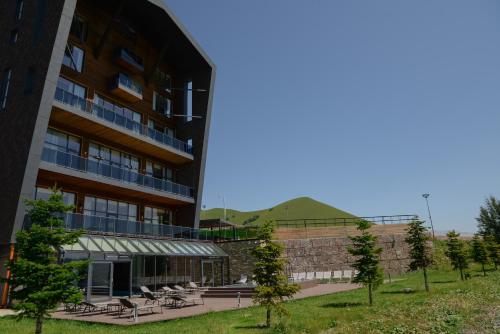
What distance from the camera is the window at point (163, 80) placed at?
34.3 m

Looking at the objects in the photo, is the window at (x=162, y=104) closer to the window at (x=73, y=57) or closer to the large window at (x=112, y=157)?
the large window at (x=112, y=157)

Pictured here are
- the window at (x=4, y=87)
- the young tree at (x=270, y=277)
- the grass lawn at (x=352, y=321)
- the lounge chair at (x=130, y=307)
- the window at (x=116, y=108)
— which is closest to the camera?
the grass lawn at (x=352, y=321)

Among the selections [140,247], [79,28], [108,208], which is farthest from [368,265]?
[79,28]

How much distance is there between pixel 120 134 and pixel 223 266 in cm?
1354

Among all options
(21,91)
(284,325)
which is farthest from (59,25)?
(284,325)

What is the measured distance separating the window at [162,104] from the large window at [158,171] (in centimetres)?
465

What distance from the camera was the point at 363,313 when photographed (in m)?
14.7

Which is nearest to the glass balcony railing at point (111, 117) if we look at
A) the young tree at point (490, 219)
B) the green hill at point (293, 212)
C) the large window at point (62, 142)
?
the large window at point (62, 142)

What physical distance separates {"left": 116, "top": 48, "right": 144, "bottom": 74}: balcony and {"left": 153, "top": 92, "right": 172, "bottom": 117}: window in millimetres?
A: 2846

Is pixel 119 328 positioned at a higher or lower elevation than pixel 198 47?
lower

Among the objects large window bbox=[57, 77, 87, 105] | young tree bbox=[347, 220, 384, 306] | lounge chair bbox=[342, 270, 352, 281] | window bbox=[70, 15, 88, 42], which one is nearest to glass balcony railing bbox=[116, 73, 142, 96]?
large window bbox=[57, 77, 87, 105]

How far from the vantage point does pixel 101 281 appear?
22078 mm

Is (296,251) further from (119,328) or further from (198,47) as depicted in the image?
(119,328)

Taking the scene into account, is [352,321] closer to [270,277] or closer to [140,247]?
[270,277]
